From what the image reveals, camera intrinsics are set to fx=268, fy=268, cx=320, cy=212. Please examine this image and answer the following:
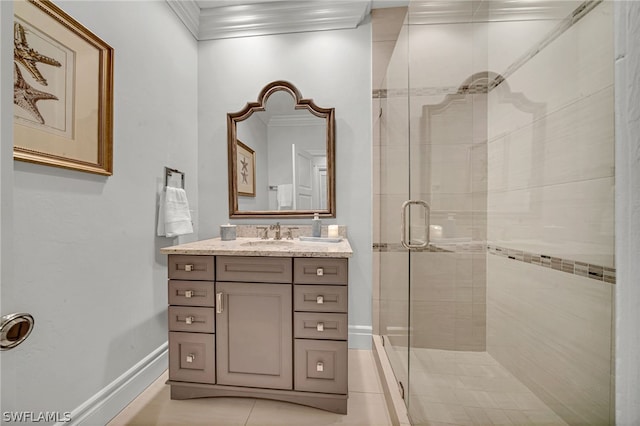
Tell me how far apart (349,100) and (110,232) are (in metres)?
1.73

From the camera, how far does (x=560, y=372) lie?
0.61m

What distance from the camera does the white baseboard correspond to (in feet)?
3.92

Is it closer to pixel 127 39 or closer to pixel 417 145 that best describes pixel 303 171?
pixel 417 145

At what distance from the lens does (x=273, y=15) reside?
6.66 ft

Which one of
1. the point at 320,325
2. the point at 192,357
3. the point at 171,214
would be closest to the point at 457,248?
the point at 320,325

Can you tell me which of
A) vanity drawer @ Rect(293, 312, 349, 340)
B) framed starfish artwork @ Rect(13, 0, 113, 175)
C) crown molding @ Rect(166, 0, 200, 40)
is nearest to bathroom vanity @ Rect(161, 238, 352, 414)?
vanity drawer @ Rect(293, 312, 349, 340)

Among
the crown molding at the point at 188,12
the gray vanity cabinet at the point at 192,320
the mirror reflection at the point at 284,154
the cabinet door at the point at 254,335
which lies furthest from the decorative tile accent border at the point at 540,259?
the crown molding at the point at 188,12

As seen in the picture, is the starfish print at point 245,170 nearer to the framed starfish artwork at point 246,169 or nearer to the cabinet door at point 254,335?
the framed starfish artwork at point 246,169

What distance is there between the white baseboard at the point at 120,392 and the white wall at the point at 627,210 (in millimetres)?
1744

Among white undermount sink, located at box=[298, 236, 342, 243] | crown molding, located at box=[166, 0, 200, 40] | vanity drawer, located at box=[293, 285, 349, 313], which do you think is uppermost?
crown molding, located at box=[166, 0, 200, 40]

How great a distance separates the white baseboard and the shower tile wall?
168cm

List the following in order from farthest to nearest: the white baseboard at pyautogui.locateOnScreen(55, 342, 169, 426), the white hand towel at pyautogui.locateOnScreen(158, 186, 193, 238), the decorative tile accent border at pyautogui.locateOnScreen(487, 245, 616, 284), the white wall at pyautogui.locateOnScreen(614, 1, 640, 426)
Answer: the white hand towel at pyautogui.locateOnScreen(158, 186, 193, 238)
the white baseboard at pyautogui.locateOnScreen(55, 342, 169, 426)
the decorative tile accent border at pyautogui.locateOnScreen(487, 245, 616, 284)
the white wall at pyautogui.locateOnScreen(614, 1, 640, 426)

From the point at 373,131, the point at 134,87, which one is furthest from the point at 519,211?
the point at 134,87

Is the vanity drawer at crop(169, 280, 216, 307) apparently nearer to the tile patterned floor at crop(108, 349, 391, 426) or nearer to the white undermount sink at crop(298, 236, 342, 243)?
the tile patterned floor at crop(108, 349, 391, 426)
